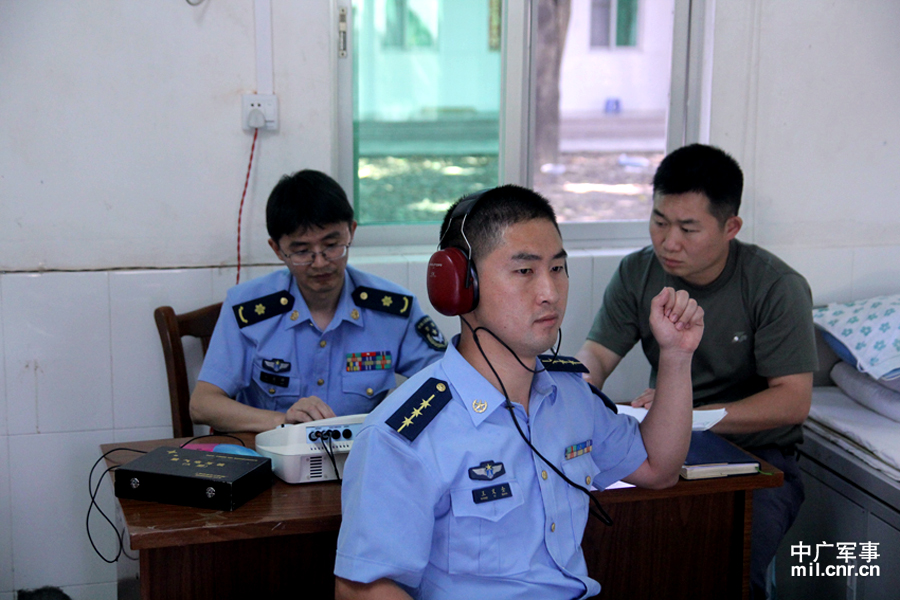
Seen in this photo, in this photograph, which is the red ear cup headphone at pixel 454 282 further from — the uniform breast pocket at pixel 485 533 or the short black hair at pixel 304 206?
the short black hair at pixel 304 206

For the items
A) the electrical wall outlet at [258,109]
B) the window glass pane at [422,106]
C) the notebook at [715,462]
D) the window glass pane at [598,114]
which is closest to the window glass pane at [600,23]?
the window glass pane at [598,114]

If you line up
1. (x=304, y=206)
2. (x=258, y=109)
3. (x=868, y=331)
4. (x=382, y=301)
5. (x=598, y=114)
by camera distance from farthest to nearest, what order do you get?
(x=598, y=114) < (x=868, y=331) < (x=258, y=109) < (x=382, y=301) < (x=304, y=206)

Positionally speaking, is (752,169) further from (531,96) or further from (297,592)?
(297,592)

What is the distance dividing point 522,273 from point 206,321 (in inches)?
57.2

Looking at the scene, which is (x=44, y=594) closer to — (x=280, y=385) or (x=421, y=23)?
(x=280, y=385)

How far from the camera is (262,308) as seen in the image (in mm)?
2174

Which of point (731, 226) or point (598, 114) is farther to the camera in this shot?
point (598, 114)

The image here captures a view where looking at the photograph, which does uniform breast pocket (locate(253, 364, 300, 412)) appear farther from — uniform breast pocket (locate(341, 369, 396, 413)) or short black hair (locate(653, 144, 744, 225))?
short black hair (locate(653, 144, 744, 225))

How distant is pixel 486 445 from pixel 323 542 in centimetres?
51

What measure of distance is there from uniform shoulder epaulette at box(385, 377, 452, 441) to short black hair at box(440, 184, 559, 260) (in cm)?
23

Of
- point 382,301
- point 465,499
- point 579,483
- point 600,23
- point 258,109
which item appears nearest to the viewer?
point 465,499

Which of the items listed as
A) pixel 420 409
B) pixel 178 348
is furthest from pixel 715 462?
pixel 178 348

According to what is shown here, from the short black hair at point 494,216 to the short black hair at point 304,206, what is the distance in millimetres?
704

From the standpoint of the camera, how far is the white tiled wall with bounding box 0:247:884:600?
2463 millimetres
